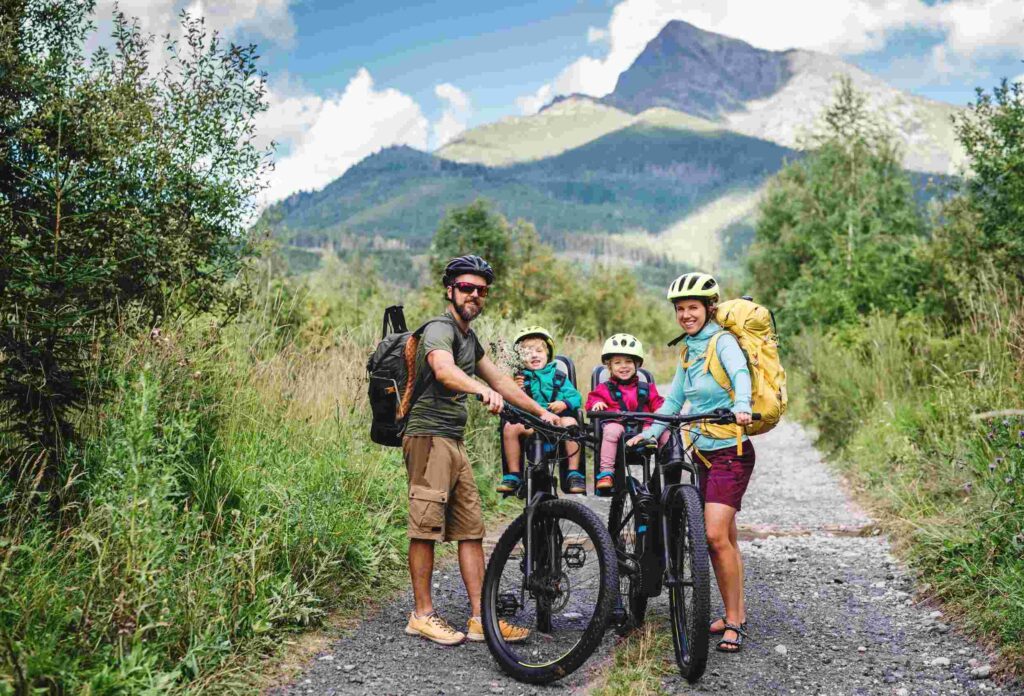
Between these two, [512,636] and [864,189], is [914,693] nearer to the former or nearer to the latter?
[512,636]

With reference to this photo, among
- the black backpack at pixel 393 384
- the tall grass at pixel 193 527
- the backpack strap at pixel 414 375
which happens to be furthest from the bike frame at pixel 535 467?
the tall grass at pixel 193 527

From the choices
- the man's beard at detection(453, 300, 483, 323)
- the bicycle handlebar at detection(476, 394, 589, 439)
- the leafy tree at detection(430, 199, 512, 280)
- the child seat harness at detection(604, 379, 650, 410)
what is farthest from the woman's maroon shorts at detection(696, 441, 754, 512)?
the leafy tree at detection(430, 199, 512, 280)

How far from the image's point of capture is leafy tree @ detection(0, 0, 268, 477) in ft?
16.7

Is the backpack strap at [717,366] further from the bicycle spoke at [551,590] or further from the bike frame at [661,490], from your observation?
the bicycle spoke at [551,590]

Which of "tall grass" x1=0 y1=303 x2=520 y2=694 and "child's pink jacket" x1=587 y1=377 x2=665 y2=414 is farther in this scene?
"child's pink jacket" x1=587 y1=377 x2=665 y2=414

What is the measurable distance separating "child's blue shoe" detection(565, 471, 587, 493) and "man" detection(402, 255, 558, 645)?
5.00 feet

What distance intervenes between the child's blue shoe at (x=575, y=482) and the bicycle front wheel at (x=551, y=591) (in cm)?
177

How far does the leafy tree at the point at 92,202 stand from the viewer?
508 centimetres

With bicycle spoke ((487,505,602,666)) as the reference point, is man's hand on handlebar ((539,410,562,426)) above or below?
above

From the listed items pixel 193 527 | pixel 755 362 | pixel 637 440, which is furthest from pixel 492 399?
pixel 193 527

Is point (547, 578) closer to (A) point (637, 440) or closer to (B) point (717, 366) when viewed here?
(A) point (637, 440)

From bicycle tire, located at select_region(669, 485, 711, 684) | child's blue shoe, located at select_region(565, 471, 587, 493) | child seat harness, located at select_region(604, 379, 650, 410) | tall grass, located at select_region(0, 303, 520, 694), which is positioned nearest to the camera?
tall grass, located at select_region(0, 303, 520, 694)

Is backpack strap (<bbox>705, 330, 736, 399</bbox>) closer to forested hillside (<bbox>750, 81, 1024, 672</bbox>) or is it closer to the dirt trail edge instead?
forested hillside (<bbox>750, 81, 1024, 672</bbox>)

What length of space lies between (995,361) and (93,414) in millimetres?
7464
